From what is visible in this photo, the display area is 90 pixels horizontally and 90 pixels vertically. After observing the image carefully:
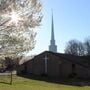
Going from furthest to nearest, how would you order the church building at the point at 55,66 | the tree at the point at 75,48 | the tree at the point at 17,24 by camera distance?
the tree at the point at 75,48, the church building at the point at 55,66, the tree at the point at 17,24

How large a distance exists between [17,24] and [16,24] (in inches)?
2.8

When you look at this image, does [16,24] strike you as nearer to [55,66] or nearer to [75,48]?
[55,66]

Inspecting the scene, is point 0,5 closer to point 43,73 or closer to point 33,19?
point 33,19

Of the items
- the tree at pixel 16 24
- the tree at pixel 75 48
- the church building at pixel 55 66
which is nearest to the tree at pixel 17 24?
the tree at pixel 16 24

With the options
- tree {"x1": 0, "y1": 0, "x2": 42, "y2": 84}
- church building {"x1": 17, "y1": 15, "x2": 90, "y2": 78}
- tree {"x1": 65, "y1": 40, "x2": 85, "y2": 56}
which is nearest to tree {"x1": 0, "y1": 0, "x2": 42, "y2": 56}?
tree {"x1": 0, "y1": 0, "x2": 42, "y2": 84}

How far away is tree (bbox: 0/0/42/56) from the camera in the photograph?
68.4ft

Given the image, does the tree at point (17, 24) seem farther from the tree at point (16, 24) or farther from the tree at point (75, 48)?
the tree at point (75, 48)

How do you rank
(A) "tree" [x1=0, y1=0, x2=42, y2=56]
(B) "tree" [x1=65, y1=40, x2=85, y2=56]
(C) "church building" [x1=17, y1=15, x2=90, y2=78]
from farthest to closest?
1. (B) "tree" [x1=65, y1=40, x2=85, y2=56]
2. (C) "church building" [x1=17, y1=15, x2=90, y2=78]
3. (A) "tree" [x1=0, y1=0, x2=42, y2=56]

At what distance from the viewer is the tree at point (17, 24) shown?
2086 centimetres

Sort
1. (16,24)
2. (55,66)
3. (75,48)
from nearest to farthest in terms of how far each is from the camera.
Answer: (16,24) → (55,66) → (75,48)

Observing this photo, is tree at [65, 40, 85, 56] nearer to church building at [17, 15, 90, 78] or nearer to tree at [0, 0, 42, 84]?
church building at [17, 15, 90, 78]

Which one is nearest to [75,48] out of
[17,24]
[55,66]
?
[55,66]

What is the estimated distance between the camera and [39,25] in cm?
2330

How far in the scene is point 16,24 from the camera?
71.3 ft
